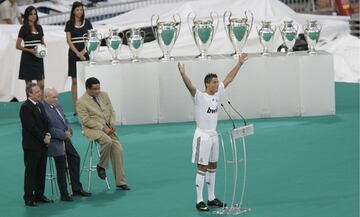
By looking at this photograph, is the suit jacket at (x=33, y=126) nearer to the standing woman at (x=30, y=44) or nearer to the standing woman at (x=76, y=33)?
the standing woman at (x=30, y=44)

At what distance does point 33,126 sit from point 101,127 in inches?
42.4

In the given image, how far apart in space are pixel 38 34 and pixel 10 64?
294 cm

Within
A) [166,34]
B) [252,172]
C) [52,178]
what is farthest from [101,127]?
[166,34]

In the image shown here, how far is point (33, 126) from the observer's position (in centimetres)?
1336

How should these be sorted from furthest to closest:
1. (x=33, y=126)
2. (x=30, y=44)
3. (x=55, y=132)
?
(x=30, y=44) → (x=55, y=132) → (x=33, y=126)

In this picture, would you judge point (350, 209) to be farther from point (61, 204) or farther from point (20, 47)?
point (20, 47)

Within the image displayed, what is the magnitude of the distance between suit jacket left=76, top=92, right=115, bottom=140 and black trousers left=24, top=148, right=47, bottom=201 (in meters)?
0.81

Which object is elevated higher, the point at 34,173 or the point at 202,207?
the point at 34,173

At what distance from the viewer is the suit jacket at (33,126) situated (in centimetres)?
1338

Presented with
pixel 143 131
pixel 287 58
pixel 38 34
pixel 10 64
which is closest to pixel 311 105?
pixel 287 58

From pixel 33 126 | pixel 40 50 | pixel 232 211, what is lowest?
pixel 232 211

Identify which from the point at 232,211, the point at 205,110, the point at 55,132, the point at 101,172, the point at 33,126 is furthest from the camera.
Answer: the point at 101,172

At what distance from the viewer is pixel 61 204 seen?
13.7 meters

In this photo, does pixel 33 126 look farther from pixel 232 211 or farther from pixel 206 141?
pixel 232 211
